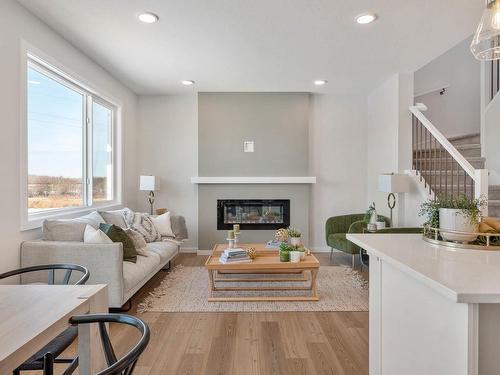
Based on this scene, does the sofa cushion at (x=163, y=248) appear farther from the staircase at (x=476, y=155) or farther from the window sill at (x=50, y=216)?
the staircase at (x=476, y=155)

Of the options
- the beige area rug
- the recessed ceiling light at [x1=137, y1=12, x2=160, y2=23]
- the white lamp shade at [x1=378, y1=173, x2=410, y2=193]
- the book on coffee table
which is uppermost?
the recessed ceiling light at [x1=137, y1=12, x2=160, y2=23]

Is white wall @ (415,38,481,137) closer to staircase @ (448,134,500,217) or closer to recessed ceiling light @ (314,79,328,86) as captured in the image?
staircase @ (448,134,500,217)

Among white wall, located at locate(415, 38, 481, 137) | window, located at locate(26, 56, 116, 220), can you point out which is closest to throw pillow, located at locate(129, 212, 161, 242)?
window, located at locate(26, 56, 116, 220)

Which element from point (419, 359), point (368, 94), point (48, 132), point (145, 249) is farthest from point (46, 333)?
point (368, 94)

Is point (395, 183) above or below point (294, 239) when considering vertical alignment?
above

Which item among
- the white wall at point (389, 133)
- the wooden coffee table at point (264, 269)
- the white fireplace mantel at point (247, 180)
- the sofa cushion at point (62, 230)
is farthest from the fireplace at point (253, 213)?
the sofa cushion at point (62, 230)

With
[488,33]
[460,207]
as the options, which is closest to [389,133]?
[488,33]

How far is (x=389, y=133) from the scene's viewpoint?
4621 mm

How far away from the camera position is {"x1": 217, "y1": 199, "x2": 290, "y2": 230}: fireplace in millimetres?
5305

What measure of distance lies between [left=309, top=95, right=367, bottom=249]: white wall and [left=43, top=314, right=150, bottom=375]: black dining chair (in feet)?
15.2

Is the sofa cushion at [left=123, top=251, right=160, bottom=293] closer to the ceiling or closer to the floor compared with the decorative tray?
closer to the floor

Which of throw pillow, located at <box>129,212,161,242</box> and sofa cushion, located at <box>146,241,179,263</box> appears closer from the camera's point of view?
sofa cushion, located at <box>146,241,179,263</box>

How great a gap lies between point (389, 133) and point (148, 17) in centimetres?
357

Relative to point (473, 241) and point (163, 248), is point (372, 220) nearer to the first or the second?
point (163, 248)
